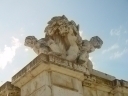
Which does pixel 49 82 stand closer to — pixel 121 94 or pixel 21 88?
pixel 21 88

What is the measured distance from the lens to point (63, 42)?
25.8 feet

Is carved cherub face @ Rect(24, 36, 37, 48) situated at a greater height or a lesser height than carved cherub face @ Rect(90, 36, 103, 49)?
lesser

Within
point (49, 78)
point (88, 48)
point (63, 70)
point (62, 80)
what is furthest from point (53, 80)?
point (88, 48)

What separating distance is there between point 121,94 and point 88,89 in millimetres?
982

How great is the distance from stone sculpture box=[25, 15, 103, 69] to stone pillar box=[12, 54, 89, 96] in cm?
75

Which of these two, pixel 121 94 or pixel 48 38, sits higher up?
pixel 48 38

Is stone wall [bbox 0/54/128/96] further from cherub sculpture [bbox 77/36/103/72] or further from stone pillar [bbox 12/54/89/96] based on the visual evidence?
cherub sculpture [bbox 77/36/103/72]

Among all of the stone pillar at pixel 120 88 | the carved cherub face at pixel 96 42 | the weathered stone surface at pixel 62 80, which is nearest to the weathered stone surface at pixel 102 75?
the stone pillar at pixel 120 88

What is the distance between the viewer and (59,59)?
662 cm

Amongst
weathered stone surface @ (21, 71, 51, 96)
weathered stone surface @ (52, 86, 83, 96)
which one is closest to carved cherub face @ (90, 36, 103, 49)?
weathered stone surface @ (52, 86, 83, 96)

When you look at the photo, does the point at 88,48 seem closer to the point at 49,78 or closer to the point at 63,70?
the point at 63,70

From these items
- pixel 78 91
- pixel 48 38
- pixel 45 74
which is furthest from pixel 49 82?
pixel 48 38

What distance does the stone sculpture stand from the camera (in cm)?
758

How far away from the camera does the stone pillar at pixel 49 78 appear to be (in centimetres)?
630
